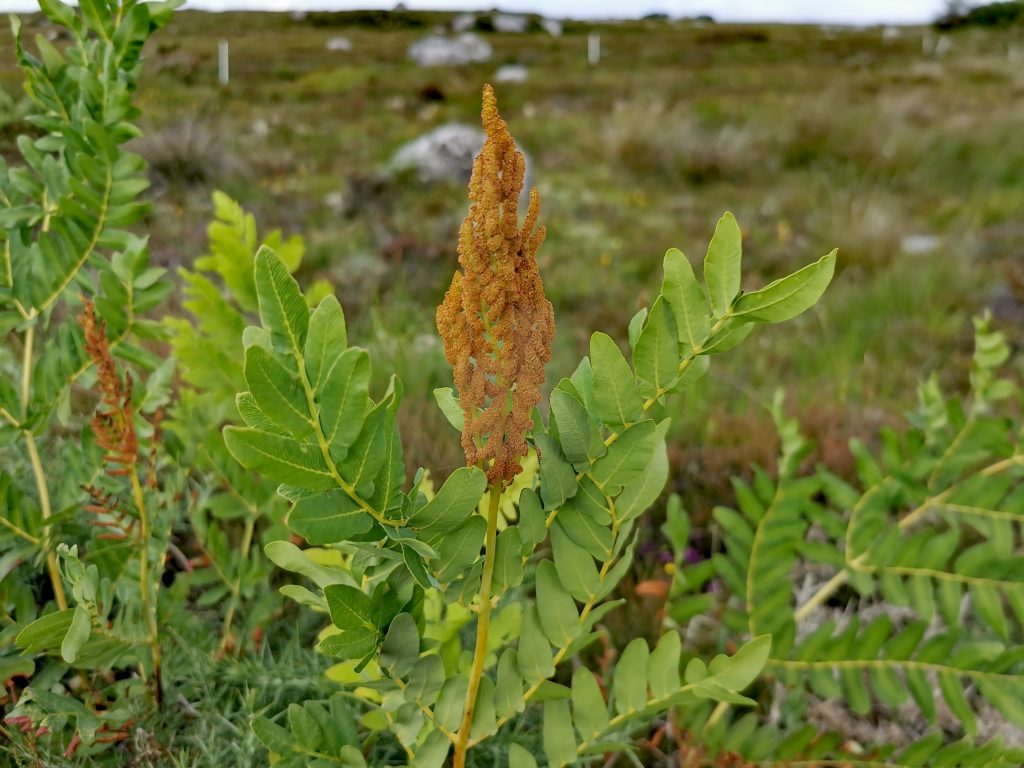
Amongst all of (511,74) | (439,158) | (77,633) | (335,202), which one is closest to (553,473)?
(77,633)

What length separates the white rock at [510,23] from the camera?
19.2 metres

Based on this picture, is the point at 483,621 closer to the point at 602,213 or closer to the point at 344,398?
the point at 344,398

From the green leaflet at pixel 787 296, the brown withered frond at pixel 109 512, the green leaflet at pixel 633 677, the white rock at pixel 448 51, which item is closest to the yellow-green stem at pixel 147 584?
the brown withered frond at pixel 109 512

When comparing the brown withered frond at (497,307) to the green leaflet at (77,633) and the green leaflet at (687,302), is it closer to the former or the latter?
the green leaflet at (687,302)

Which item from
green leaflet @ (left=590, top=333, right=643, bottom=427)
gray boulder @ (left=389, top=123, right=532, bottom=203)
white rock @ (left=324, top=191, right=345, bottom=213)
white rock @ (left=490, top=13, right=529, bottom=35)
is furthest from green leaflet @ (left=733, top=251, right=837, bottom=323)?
white rock @ (left=490, top=13, right=529, bottom=35)

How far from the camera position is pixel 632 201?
24.1 feet

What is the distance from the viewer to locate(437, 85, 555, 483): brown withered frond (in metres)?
0.63

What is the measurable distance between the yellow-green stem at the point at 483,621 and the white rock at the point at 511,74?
1625 cm

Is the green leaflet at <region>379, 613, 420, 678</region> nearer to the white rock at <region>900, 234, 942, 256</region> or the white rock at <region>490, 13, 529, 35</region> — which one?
the white rock at <region>900, 234, 942, 256</region>

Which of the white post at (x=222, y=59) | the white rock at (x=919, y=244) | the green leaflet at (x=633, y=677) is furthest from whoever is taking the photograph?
the white rock at (x=919, y=244)

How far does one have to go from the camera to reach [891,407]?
3.12 meters

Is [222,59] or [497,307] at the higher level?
[222,59]

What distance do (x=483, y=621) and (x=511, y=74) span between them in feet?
59.0

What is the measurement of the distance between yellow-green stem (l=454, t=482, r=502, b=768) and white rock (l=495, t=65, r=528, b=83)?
16254 millimetres
